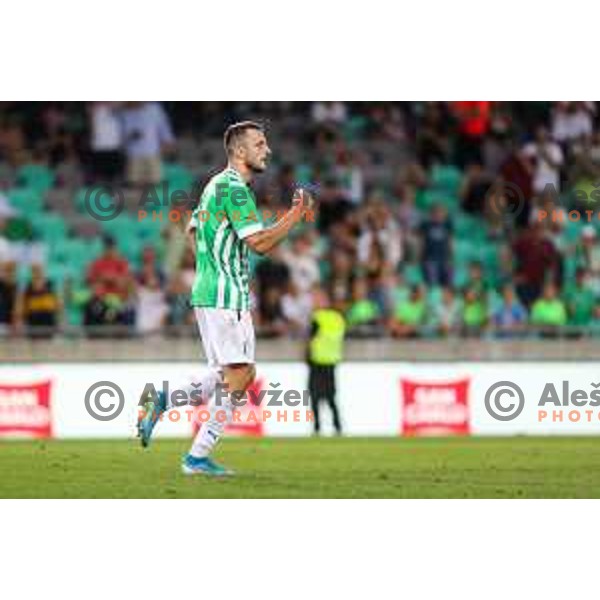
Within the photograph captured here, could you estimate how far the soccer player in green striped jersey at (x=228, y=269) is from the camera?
38.8 ft

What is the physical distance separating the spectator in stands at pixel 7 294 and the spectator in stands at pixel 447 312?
4789 mm

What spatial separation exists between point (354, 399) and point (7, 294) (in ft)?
14.2

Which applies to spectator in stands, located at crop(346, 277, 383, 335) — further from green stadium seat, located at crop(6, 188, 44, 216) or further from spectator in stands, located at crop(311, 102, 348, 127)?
green stadium seat, located at crop(6, 188, 44, 216)

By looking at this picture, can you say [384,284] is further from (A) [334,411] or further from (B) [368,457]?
(B) [368,457]

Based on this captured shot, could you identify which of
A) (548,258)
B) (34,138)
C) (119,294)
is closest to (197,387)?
(119,294)

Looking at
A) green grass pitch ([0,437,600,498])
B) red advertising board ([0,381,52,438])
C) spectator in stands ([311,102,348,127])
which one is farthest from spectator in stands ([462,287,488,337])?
red advertising board ([0,381,52,438])

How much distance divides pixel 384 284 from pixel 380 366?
2.17m

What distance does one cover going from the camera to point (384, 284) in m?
22.2

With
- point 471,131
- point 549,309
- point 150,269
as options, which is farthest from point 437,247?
point 150,269

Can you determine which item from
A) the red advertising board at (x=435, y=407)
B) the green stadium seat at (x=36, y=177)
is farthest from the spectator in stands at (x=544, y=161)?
the green stadium seat at (x=36, y=177)

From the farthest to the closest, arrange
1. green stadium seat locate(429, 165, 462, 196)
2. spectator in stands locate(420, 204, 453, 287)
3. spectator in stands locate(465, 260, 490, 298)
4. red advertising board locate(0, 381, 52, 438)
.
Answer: green stadium seat locate(429, 165, 462, 196), spectator in stands locate(420, 204, 453, 287), spectator in stands locate(465, 260, 490, 298), red advertising board locate(0, 381, 52, 438)

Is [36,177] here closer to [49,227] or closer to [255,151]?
[49,227]

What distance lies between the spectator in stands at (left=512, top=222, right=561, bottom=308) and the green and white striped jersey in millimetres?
10748

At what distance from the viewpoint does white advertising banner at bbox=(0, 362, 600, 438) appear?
1958cm
